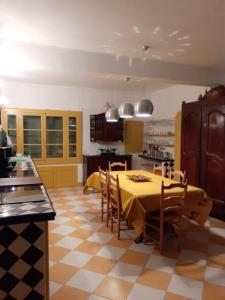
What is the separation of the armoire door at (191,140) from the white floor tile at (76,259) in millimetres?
2423

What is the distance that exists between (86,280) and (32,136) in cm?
420

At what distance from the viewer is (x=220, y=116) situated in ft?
12.2

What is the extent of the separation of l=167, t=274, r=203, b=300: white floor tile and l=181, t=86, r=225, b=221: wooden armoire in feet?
5.94

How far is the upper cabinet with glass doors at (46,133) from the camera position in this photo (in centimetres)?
556

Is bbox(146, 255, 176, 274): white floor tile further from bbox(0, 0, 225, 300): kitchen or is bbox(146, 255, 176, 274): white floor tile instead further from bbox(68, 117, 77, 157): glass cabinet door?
bbox(68, 117, 77, 157): glass cabinet door

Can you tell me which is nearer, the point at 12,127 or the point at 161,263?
the point at 161,263

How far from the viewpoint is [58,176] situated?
596 cm

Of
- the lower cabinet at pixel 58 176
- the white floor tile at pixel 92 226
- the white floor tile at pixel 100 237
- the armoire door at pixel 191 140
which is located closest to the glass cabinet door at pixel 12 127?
the lower cabinet at pixel 58 176

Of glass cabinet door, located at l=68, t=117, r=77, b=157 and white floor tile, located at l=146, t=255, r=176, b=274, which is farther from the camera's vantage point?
glass cabinet door, located at l=68, t=117, r=77, b=157

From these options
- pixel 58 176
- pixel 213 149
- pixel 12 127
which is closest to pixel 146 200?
pixel 213 149

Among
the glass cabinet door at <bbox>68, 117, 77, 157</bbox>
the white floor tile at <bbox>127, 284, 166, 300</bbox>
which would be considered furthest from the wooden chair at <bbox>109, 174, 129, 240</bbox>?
the glass cabinet door at <bbox>68, 117, 77, 157</bbox>

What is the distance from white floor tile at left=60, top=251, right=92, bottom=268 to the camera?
2543 millimetres

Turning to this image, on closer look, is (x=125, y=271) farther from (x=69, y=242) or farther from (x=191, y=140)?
(x=191, y=140)

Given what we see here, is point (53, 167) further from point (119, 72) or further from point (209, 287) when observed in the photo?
point (209, 287)
